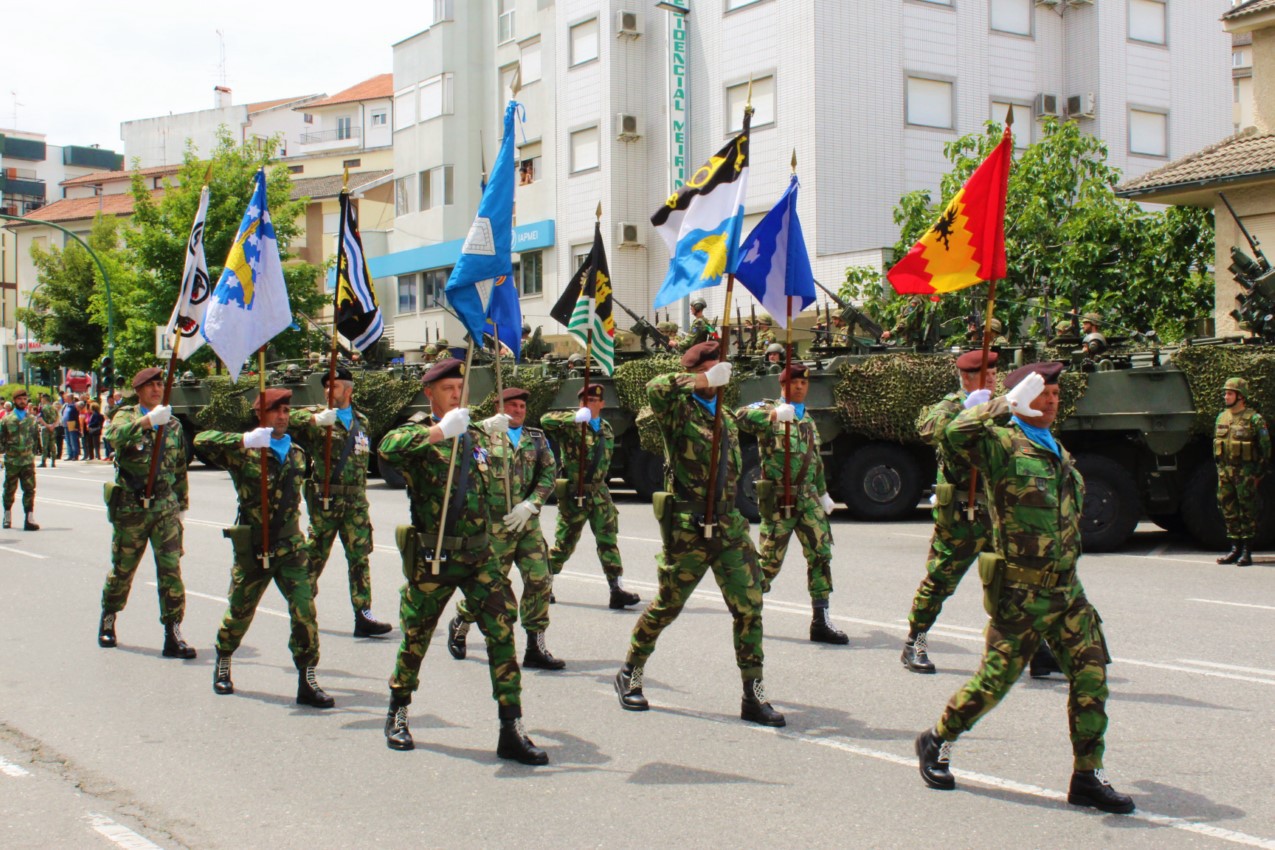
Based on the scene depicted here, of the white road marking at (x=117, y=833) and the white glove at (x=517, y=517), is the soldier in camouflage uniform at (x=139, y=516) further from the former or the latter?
the white road marking at (x=117, y=833)

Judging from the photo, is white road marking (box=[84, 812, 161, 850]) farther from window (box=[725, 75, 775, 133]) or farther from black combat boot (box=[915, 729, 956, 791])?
window (box=[725, 75, 775, 133])

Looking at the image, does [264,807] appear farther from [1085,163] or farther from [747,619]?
[1085,163]

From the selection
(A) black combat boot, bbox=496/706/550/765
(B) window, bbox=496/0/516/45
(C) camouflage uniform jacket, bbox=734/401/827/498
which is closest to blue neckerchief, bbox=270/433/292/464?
(A) black combat boot, bbox=496/706/550/765

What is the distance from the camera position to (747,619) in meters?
6.30

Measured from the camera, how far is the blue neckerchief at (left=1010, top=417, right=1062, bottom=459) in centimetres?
525

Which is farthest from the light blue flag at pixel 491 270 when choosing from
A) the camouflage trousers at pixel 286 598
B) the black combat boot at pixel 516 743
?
the black combat boot at pixel 516 743

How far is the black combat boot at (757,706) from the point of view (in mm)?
6395

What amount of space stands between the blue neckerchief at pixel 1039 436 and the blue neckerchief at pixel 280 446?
159 inches

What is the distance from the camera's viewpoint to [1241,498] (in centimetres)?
1224

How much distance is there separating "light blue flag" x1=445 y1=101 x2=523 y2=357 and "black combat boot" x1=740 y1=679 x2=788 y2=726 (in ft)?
6.55

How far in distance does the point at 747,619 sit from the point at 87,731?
319 centimetres

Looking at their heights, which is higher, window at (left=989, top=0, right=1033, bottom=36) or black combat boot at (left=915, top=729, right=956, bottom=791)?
window at (left=989, top=0, right=1033, bottom=36)

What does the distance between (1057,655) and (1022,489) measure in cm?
64

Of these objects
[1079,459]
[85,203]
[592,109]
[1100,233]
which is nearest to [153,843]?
[1079,459]
